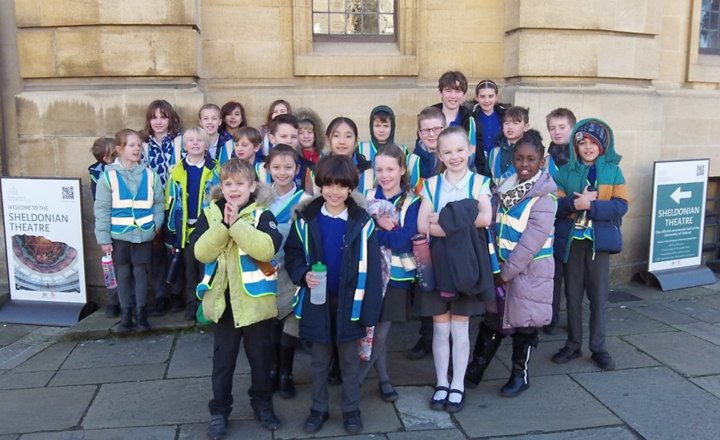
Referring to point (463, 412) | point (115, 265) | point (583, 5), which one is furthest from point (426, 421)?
point (583, 5)

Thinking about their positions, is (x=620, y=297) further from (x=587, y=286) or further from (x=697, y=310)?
(x=587, y=286)

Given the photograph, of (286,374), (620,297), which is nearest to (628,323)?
(620,297)

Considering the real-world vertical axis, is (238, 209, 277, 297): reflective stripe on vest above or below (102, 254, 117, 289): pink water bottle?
above

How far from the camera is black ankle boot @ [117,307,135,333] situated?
5.38 metres

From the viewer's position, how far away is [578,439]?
3590mm

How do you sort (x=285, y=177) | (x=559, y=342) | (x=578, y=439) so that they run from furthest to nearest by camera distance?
(x=559, y=342)
(x=285, y=177)
(x=578, y=439)

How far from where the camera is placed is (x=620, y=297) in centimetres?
652

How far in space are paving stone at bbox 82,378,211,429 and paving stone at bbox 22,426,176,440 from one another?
7cm

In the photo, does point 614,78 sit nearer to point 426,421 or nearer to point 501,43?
point 501,43

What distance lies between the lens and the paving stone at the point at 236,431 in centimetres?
365

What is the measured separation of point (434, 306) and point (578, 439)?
113cm

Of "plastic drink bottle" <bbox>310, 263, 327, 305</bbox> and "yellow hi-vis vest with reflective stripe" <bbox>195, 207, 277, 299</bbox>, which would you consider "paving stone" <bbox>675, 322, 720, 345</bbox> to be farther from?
"yellow hi-vis vest with reflective stripe" <bbox>195, 207, 277, 299</bbox>

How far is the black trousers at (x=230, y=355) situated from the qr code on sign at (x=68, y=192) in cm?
288

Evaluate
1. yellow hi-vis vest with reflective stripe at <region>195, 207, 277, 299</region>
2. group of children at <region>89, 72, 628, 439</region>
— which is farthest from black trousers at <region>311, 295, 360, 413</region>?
yellow hi-vis vest with reflective stripe at <region>195, 207, 277, 299</region>
